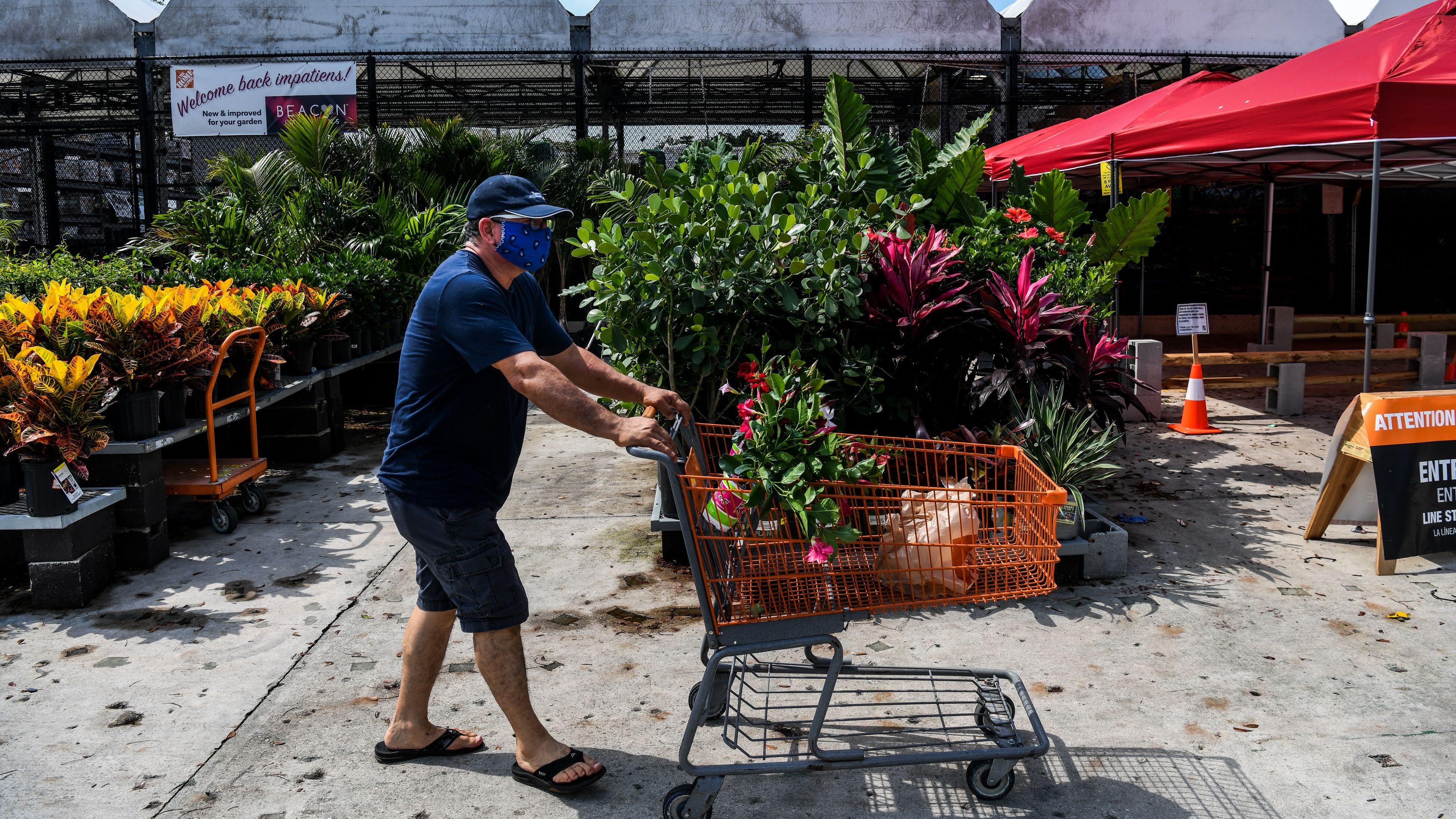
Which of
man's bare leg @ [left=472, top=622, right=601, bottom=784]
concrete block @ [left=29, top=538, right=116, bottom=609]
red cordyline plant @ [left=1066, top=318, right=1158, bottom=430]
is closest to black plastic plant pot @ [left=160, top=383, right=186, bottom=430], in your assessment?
concrete block @ [left=29, top=538, right=116, bottom=609]

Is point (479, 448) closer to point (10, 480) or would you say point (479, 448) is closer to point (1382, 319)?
point (10, 480)

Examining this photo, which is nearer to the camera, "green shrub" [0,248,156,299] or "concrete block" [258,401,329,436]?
"concrete block" [258,401,329,436]

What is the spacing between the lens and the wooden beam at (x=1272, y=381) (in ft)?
32.6

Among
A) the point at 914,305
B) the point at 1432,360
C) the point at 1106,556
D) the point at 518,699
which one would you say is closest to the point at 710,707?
the point at 518,699

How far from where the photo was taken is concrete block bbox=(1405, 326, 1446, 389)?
10.9 m

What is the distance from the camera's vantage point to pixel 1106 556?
5.51 m

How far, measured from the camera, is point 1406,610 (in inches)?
197

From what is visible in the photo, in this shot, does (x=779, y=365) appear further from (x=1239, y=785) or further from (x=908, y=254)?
(x=1239, y=785)

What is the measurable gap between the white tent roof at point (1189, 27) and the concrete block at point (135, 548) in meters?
12.1

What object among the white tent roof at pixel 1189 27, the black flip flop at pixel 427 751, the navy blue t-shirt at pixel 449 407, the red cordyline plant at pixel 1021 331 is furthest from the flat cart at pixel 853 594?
the white tent roof at pixel 1189 27

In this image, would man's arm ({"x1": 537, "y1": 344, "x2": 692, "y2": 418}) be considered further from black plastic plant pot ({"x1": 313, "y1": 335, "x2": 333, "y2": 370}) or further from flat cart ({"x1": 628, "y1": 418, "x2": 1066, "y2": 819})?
black plastic plant pot ({"x1": 313, "y1": 335, "x2": 333, "y2": 370})

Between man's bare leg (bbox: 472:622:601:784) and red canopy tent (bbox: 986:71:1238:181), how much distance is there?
7.17 metres

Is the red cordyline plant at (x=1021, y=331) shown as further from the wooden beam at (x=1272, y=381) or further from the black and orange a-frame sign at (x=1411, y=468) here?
the wooden beam at (x=1272, y=381)

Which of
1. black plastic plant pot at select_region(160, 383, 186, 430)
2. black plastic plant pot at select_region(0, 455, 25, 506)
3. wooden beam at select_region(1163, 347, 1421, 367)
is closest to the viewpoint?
black plastic plant pot at select_region(0, 455, 25, 506)
